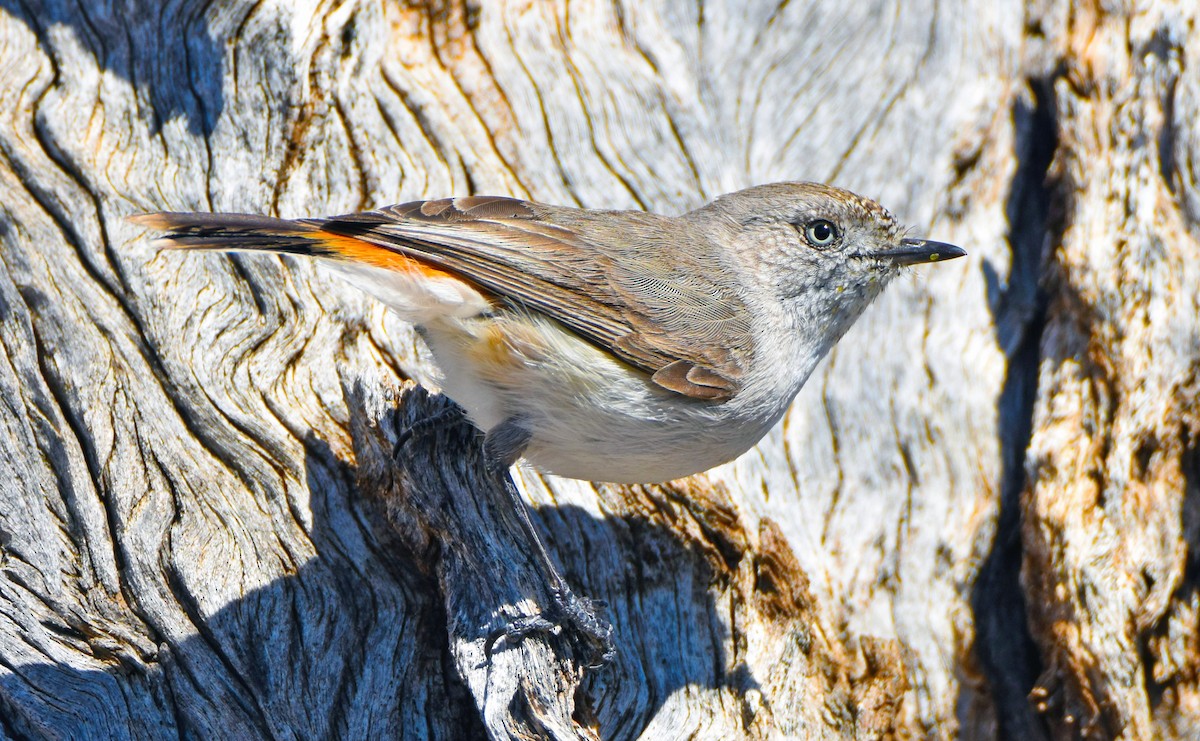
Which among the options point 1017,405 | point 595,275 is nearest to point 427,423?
point 595,275

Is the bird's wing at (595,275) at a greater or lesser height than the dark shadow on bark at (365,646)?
greater

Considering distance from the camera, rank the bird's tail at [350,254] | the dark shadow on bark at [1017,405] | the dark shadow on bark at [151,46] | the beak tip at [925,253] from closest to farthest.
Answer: the bird's tail at [350,254] → the beak tip at [925,253] → the dark shadow on bark at [1017,405] → the dark shadow on bark at [151,46]

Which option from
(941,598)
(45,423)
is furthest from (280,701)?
(941,598)

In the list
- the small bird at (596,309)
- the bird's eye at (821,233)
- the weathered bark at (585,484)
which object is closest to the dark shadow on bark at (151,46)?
the weathered bark at (585,484)

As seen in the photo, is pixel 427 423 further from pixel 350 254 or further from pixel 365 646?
pixel 365 646

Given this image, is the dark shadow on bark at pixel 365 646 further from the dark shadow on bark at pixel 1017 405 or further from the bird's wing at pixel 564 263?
the dark shadow on bark at pixel 1017 405

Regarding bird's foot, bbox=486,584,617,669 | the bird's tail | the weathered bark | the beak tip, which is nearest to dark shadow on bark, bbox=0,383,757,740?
the weathered bark

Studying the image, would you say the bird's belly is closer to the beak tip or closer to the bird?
the bird

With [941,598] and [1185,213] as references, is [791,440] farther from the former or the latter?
[1185,213]

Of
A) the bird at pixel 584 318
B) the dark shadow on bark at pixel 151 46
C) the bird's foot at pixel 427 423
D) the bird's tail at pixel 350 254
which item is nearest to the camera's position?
the bird's tail at pixel 350 254
